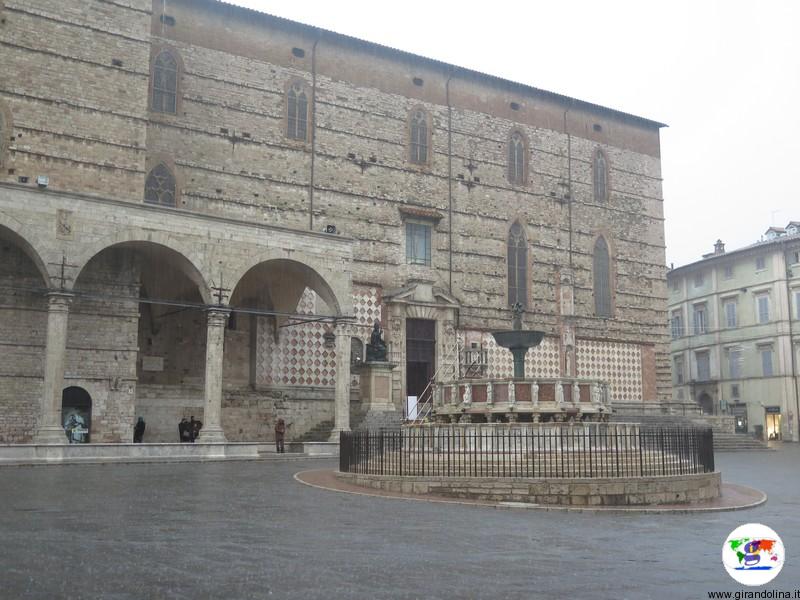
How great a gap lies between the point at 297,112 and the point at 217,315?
9223 millimetres

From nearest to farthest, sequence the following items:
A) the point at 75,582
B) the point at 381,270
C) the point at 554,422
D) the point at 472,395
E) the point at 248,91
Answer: the point at 75,582 → the point at 554,422 → the point at 472,395 → the point at 248,91 → the point at 381,270

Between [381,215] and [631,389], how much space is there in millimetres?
13396

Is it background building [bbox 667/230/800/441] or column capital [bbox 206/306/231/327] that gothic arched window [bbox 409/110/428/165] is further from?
background building [bbox 667/230/800/441]

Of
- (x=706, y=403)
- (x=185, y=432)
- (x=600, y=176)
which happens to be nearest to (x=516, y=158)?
(x=600, y=176)

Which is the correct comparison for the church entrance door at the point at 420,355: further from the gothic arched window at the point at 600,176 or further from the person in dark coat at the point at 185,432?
the gothic arched window at the point at 600,176

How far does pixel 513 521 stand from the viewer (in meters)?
9.91

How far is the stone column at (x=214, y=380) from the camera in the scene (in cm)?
2088

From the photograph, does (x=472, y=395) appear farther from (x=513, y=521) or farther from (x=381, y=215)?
(x=381, y=215)

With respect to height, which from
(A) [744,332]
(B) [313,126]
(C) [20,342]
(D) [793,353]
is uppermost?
(B) [313,126]

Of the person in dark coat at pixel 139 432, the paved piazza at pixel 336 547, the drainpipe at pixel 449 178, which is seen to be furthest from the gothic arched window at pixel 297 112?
the paved piazza at pixel 336 547

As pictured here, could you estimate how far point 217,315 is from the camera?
21.6 meters

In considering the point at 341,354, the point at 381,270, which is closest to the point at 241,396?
the point at 341,354

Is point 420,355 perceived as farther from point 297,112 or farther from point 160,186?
point 160,186

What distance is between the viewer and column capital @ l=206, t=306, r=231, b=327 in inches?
847
